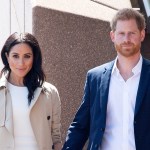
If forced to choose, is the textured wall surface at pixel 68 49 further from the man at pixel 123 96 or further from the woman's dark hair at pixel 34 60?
the man at pixel 123 96

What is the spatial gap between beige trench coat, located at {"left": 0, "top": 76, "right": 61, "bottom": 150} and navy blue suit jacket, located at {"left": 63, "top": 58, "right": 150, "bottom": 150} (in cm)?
19

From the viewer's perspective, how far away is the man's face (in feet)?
12.7

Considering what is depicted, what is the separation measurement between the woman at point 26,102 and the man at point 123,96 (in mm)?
397

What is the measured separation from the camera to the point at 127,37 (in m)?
3.90

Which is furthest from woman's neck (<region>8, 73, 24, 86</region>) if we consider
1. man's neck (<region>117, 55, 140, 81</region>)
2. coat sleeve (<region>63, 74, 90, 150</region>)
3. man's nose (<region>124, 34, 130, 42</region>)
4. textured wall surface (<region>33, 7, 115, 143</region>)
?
textured wall surface (<region>33, 7, 115, 143</region>)

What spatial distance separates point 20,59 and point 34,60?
0.18 meters

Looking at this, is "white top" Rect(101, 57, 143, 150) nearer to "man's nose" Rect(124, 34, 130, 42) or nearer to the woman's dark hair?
"man's nose" Rect(124, 34, 130, 42)

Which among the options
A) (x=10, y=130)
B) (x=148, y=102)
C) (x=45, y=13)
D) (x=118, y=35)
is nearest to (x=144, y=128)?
(x=148, y=102)

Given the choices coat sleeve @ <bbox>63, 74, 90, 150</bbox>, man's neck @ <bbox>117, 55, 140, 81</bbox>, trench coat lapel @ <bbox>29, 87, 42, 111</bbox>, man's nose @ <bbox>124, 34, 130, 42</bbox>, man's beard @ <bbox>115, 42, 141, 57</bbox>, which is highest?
man's nose @ <bbox>124, 34, 130, 42</bbox>

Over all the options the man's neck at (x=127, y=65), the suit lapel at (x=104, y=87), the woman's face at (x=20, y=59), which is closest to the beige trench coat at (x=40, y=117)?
the woman's face at (x=20, y=59)

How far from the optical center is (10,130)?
157 inches

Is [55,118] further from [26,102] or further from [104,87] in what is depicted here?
[104,87]

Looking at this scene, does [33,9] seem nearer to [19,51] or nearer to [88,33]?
[88,33]

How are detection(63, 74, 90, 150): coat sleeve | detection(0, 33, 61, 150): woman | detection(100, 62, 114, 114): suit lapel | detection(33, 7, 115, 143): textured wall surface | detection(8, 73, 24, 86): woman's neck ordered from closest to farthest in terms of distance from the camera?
detection(100, 62, 114, 114): suit lapel < detection(0, 33, 61, 150): woman < detection(63, 74, 90, 150): coat sleeve < detection(8, 73, 24, 86): woman's neck < detection(33, 7, 115, 143): textured wall surface
